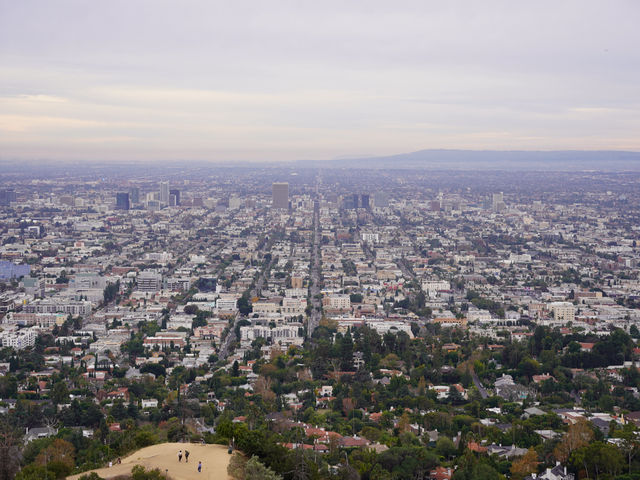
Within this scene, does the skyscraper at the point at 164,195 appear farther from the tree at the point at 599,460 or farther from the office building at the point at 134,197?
the tree at the point at 599,460

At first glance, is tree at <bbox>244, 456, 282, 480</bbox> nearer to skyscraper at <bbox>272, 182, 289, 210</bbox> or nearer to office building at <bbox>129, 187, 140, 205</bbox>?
skyscraper at <bbox>272, 182, 289, 210</bbox>

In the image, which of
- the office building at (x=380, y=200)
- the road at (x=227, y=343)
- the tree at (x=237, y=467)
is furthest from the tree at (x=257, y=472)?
the office building at (x=380, y=200)

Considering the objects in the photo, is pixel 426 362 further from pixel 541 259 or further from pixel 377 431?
pixel 541 259

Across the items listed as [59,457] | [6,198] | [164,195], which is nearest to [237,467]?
[59,457]

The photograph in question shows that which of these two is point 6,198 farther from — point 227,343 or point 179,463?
point 179,463

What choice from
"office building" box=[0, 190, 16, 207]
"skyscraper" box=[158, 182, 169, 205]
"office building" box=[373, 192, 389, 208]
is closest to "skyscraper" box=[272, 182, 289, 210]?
"office building" box=[373, 192, 389, 208]

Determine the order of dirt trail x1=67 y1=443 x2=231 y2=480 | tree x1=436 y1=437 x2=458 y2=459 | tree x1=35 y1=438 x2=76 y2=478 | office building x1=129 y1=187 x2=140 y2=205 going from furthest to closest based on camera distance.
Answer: office building x1=129 y1=187 x2=140 y2=205
tree x1=436 y1=437 x2=458 y2=459
tree x1=35 y1=438 x2=76 y2=478
dirt trail x1=67 y1=443 x2=231 y2=480
